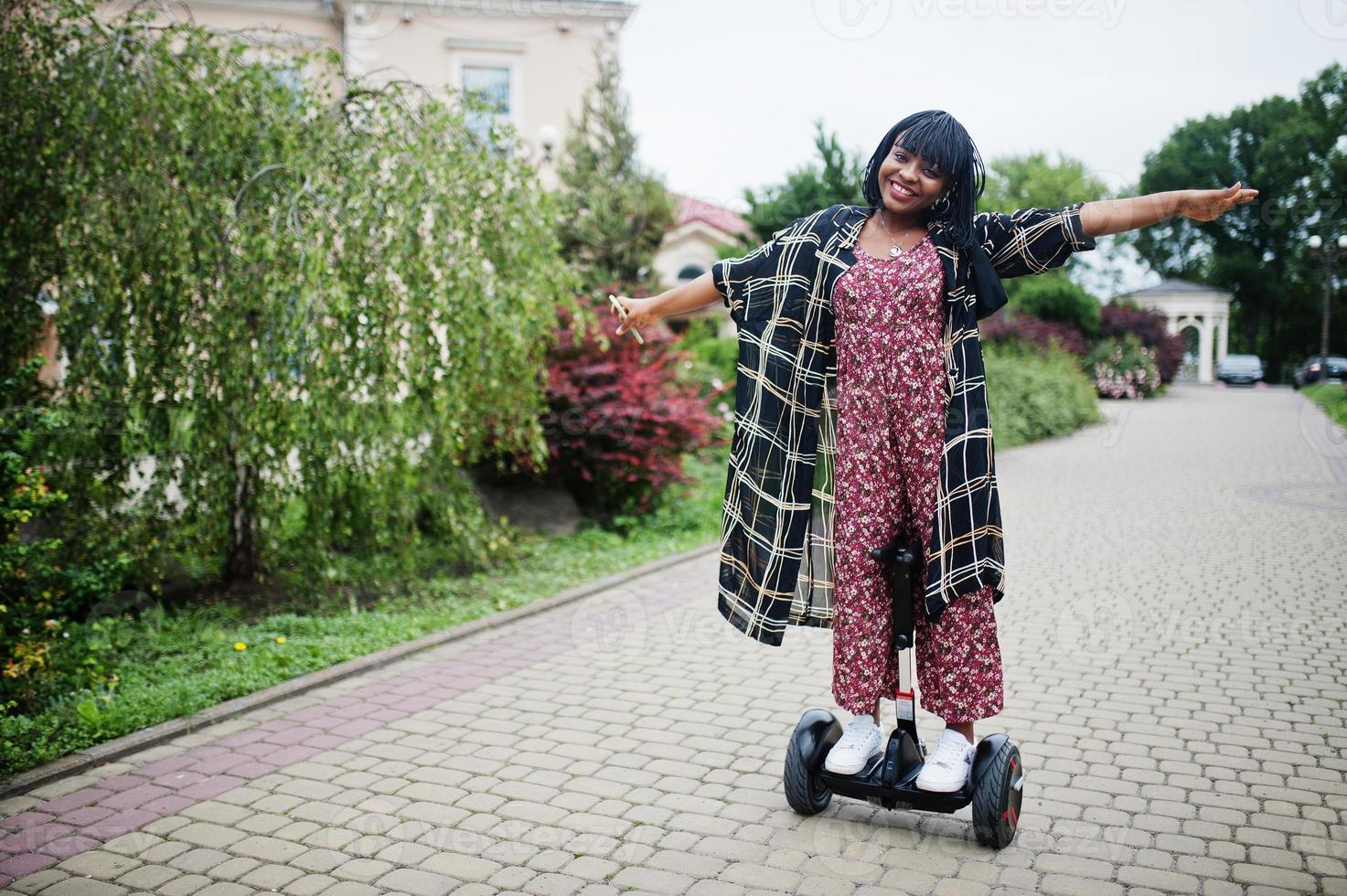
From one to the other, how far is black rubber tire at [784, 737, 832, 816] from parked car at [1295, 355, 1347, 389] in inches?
1131

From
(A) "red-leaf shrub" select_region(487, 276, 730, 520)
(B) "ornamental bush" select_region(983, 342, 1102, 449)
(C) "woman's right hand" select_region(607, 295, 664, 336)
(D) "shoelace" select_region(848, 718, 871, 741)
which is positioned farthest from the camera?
(B) "ornamental bush" select_region(983, 342, 1102, 449)

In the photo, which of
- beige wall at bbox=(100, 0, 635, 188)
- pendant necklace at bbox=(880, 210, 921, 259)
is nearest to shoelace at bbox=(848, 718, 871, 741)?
pendant necklace at bbox=(880, 210, 921, 259)

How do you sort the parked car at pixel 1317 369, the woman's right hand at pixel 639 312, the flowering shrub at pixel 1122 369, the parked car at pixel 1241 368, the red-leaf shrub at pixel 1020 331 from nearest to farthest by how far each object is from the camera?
the woman's right hand at pixel 639 312
the red-leaf shrub at pixel 1020 331
the flowering shrub at pixel 1122 369
the parked car at pixel 1317 369
the parked car at pixel 1241 368

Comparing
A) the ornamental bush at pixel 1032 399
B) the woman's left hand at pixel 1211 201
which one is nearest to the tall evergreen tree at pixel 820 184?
the ornamental bush at pixel 1032 399

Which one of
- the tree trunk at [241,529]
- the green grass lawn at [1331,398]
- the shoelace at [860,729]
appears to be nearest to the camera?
the shoelace at [860,729]

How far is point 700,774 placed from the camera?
→ 12.5ft

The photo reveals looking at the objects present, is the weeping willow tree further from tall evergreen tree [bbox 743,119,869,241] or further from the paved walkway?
tall evergreen tree [bbox 743,119,869,241]

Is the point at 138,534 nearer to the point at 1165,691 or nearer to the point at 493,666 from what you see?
the point at 493,666

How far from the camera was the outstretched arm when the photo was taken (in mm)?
2814

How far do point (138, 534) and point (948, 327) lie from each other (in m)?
4.81

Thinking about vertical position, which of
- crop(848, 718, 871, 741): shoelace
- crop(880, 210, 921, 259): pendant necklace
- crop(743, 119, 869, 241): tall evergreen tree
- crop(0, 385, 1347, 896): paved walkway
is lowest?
crop(0, 385, 1347, 896): paved walkway

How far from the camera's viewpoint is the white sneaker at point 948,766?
3.03 metres

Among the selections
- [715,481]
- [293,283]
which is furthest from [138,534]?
[715,481]

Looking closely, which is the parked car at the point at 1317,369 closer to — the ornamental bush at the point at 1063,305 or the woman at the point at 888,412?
the ornamental bush at the point at 1063,305
